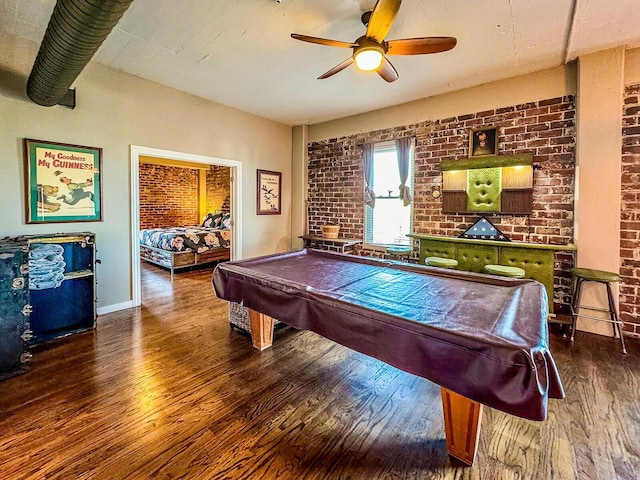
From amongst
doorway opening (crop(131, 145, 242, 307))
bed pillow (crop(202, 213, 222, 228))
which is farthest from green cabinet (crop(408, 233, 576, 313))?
bed pillow (crop(202, 213, 222, 228))

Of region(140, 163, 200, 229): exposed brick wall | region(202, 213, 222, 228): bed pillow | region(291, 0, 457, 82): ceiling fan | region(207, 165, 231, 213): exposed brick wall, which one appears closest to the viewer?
region(291, 0, 457, 82): ceiling fan

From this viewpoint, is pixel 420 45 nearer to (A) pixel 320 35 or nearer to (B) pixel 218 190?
(A) pixel 320 35

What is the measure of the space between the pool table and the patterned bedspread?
3413mm

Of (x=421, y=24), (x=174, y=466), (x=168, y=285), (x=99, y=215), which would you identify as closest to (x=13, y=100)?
(x=99, y=215)

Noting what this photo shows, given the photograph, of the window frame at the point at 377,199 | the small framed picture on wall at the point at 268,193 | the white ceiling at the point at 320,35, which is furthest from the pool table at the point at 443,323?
the small framed picture on wall at the point at 268,193

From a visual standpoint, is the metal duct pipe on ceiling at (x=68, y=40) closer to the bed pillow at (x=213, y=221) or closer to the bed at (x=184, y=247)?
the bed at (x=184, y=247)

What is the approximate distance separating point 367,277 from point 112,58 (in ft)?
10.9

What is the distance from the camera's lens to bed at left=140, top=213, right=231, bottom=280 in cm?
536

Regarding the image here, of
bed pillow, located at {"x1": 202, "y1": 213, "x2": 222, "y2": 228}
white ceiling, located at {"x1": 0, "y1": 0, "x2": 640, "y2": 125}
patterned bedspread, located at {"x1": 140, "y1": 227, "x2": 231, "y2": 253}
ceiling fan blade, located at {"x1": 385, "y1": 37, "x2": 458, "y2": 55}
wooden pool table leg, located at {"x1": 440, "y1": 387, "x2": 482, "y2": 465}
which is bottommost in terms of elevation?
wooden pool table leg, located at {"x1": 440, "y1": 387, "x2": 482, "y2": 465}

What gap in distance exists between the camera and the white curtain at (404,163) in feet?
13.9

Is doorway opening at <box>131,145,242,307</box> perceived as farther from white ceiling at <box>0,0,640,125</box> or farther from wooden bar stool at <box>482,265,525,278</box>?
wooden bar stool at <box>482,265,525,278</box>

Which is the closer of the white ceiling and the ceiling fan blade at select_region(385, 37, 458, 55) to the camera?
the ceiling fan blade at select_region(385, 37, 458, 55)

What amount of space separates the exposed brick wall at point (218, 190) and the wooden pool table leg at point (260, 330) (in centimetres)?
567

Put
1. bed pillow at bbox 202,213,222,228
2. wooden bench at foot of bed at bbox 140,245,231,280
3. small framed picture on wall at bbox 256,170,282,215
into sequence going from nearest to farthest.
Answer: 1. small framed picture on wall at bbox 256,170,282,215
2. wooden bench at foot of bed at bbox 140,245,231,280
3. bed pillow at bbox 202,213,222,228
